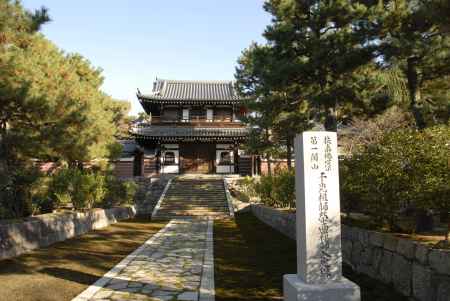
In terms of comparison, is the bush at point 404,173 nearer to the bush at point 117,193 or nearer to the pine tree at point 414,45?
the pine tree at point 414,45

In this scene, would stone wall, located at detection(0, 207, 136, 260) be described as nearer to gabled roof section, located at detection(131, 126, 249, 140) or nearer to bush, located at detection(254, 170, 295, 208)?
bush, located at detection(254, 170, 295, 208)

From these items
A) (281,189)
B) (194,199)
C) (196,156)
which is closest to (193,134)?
(196,156)

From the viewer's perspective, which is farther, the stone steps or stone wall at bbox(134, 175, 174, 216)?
stone wall at bbox(134, 175, 174, 216)

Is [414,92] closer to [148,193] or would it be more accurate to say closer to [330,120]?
[330,120]

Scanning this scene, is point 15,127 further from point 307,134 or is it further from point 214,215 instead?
point 214,215

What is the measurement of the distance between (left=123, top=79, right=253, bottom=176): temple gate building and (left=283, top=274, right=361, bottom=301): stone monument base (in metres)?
23.6

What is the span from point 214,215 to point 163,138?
36.2 ft

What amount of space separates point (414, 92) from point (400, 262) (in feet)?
16.8

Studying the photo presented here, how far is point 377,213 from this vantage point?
22.8ft

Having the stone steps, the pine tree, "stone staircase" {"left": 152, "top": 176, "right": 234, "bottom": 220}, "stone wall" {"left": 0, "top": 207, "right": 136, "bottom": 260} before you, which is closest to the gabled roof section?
"stone staircase" {"left": 152, "top": 176, "right": 234, "bottom": 220}

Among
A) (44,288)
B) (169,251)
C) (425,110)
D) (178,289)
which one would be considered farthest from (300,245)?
(425,110)

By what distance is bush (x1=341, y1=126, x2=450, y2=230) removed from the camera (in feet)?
18.8

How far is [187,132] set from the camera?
94.9 ft

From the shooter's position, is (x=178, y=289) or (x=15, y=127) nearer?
(x=178, y=289)
